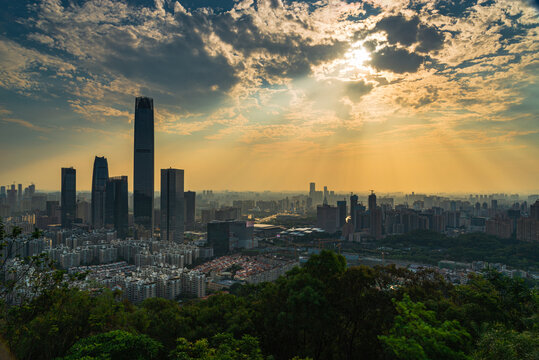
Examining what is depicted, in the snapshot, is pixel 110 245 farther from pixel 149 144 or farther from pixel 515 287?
pixel 515 287

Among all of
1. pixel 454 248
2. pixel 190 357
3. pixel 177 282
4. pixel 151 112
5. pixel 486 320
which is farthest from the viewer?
pixel 151 112

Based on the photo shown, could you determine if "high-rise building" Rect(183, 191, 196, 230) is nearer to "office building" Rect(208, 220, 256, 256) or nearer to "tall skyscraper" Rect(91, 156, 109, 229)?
"tall skyscraper" Rect(91, 156, 109, 229)

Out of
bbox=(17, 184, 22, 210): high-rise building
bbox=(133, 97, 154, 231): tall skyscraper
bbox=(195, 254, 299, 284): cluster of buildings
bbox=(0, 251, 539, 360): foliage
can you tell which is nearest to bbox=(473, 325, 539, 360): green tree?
bbox=(0, 251, 539, 360): foliage

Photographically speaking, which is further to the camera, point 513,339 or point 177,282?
point 177,282

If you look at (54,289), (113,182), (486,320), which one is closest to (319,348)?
(486,320)

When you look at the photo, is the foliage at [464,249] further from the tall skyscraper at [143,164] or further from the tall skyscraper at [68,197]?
the tall skyscraper at [68,197]

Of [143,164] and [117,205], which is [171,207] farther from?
[143,164]

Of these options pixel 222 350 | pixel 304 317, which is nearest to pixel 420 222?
pixel 304 317
